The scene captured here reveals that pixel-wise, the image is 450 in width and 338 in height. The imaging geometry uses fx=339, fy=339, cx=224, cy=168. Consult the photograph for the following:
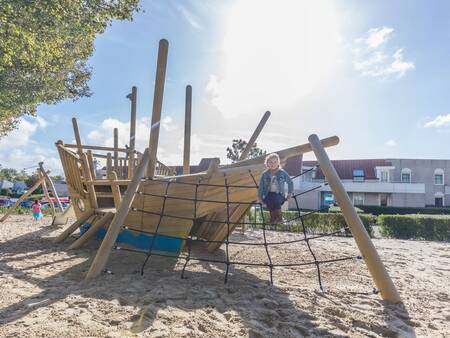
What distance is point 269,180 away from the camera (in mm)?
4074

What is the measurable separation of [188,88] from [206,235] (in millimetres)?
2738

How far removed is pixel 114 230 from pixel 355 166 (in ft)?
99.4

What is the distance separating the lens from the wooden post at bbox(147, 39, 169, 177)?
3.99 metres

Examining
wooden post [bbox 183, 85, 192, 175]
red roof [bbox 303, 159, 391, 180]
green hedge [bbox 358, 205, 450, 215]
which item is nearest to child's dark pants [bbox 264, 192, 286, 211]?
wooden post [bbox 183, 85, 192, 175]

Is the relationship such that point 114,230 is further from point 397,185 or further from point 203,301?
point 397,185

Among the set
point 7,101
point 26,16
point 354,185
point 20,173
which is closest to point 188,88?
point 26,16

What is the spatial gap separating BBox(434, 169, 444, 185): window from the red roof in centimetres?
403

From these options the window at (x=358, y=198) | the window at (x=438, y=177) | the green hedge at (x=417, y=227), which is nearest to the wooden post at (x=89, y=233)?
the green hedge at (x=417, y=227)

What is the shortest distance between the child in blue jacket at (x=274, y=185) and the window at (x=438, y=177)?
30.5 m

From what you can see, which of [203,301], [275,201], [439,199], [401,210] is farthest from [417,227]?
[439,199]

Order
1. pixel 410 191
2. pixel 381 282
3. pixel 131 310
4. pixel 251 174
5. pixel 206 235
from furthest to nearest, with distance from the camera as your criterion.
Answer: pixel 410 191 < pixel 206 235 < pixel 251 174 < pixel 381 282 < pixel 131 310

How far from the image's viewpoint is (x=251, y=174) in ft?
14.5

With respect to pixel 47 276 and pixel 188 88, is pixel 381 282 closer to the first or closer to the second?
pixel 47 276

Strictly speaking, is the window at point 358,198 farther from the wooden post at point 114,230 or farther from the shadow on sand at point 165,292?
the wooden post at point 114,230
